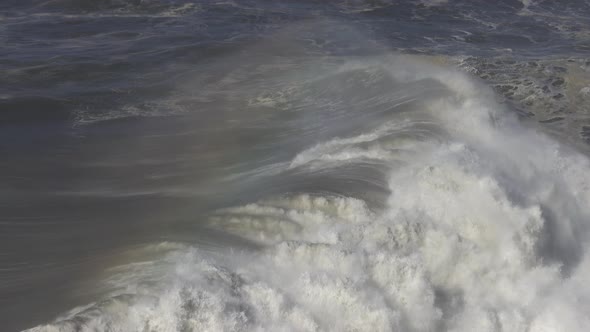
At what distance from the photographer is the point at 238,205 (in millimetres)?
8305

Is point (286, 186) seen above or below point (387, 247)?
above

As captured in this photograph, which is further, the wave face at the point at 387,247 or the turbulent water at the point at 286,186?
the turbulent water at the point at 286,186

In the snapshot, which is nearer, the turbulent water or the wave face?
the wave face

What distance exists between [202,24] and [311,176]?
1053 cm

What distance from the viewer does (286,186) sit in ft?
28.5

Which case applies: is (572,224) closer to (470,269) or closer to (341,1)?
(470,269)

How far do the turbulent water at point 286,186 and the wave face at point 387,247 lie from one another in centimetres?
3

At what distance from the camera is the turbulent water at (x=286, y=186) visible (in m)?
6.78

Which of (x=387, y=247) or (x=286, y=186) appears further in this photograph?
(x=286, y=186)

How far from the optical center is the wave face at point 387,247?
653 cm

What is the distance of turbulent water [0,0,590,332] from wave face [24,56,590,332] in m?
0.03

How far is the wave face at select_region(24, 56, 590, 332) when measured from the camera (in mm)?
6527

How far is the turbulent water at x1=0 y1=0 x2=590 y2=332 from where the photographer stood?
6781mm

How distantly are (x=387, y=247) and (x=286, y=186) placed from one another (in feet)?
6.49
